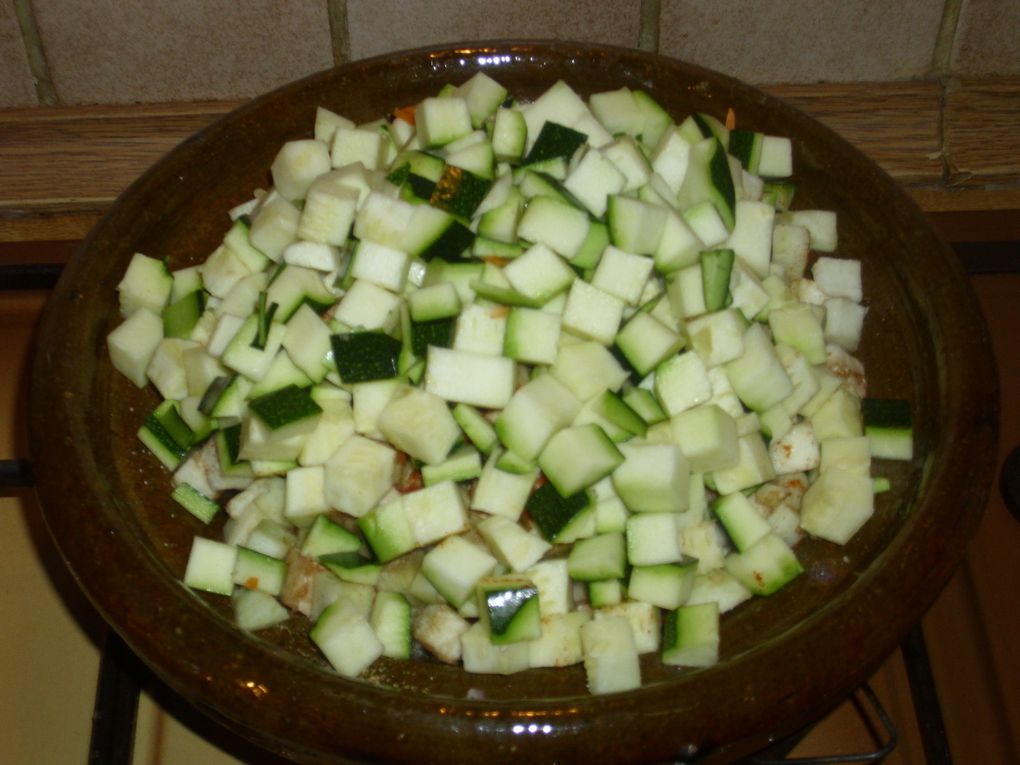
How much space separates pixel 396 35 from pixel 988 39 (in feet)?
3.00

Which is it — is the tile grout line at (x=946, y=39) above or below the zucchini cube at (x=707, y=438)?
above

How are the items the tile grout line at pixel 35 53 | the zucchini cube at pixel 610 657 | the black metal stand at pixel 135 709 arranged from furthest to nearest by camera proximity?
the tile grout line at pixel 35 53 → the black metal stand at pixel 135 709 → the zucchini cube at pixel 610 657

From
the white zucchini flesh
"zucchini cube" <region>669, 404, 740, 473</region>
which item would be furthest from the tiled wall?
"zucchini cube" <region>669, 404, 740, 473</region>

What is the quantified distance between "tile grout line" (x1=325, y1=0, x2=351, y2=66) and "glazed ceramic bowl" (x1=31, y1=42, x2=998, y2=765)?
409 millimetres

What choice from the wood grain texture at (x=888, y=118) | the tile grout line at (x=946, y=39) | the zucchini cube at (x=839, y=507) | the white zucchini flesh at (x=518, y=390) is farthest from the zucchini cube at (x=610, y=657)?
the tile grout line at (x=946, y=39)

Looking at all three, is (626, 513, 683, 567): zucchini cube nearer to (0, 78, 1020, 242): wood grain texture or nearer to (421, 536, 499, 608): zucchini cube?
(421, 536, 499, 608): zucchini cube

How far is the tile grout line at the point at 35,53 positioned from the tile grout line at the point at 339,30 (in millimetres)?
424

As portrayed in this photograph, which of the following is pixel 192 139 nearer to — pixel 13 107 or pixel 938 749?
pixel 13 107

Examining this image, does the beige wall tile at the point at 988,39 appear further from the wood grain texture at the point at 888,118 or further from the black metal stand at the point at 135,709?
the black metal stand at the point at 135,709

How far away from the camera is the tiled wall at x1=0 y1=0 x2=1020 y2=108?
Result: 1.51m

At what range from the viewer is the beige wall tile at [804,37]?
1.54m

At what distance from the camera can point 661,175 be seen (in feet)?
3.53

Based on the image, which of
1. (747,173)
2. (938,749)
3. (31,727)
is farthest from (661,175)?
(31,727)

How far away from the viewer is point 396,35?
155 centimetres
